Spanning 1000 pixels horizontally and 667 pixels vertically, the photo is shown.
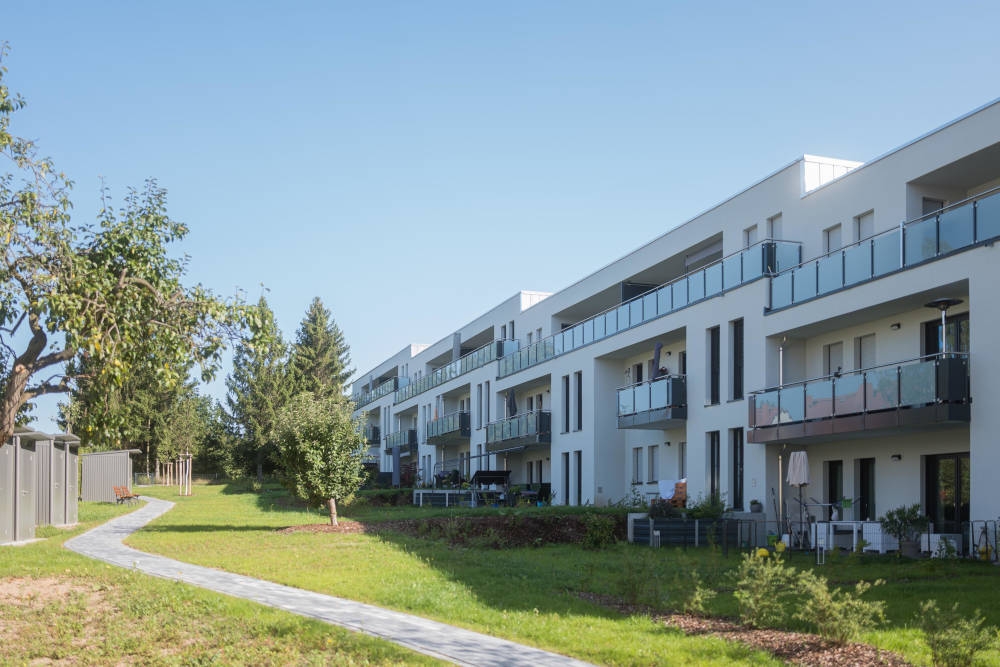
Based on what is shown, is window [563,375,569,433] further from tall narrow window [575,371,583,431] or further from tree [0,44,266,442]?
tree [0,44,266,442]

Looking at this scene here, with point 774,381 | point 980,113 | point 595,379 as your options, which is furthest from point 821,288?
point 595,379

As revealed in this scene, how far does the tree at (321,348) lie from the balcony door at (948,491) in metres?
58.6

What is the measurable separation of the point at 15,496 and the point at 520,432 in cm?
2202

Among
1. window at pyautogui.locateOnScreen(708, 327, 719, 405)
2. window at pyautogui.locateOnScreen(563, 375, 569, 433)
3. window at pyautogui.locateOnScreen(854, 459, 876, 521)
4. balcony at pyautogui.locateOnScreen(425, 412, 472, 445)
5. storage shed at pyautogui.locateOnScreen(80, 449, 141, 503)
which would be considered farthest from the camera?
balcony at pyautogui.locateOnScreen(425, 412, 472, 445)

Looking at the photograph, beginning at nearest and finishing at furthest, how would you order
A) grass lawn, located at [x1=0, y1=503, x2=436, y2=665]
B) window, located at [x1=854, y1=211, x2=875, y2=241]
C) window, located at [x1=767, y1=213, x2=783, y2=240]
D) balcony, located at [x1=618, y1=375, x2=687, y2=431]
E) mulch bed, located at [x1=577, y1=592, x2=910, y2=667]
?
mulch bed, located at [x1=577, y1=592, x2=910, y2=667]
grass lawn, located at [x1=0, y1=503, x2=436, y2=665]
window, located at [x1=854, y1=211, x2=875, y2=241]
window, located at [x1=767, y1=213, x2=783, y2=240]
balcony, located at [x1=618, y1=375, x2=687, y2=431]

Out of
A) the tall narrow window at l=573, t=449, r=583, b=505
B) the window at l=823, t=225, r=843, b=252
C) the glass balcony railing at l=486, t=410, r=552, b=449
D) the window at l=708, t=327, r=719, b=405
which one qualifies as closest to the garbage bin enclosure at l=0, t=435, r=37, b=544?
the window at l=708, t=327, r=719, b=405

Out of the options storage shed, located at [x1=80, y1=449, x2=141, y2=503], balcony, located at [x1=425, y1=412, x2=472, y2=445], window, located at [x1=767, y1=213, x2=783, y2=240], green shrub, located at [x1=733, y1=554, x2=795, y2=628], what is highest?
window, located at [x1=767, y1=213, x2=783, y2=240]

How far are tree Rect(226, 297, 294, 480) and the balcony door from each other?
55025 millimetres

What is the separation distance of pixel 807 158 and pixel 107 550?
1829cm

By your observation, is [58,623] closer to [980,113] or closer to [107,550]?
[107,550]

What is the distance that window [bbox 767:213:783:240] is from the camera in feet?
85.0

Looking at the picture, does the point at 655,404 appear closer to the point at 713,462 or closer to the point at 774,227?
the point at 713,462

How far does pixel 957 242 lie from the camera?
1850 centimetres

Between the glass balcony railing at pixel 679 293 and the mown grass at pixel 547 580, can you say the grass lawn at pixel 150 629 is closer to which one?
the mown grass at pixel 547 580
